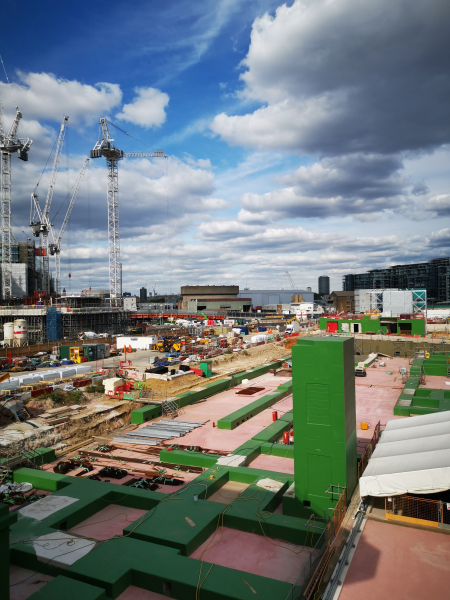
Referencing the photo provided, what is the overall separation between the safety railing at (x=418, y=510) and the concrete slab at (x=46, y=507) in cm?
925

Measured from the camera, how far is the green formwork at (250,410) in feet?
71.5

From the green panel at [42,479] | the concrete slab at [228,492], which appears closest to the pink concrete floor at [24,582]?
the green panel at [42,479]

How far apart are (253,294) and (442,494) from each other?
562ft

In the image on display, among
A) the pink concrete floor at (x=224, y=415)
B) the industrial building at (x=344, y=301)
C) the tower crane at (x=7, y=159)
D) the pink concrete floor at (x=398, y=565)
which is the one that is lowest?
the pink concrete floor at (x=224, y=415)

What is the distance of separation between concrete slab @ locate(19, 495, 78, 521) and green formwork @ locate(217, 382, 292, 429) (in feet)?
34.6

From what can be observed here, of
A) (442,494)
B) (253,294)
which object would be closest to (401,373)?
(442,494)

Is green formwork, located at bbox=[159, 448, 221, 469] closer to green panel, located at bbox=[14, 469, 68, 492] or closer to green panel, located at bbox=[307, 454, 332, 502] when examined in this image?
green panel, located at bbox=[14, 469, 68, 492]

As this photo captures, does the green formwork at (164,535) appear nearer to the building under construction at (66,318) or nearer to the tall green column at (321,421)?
the tall green column at (321,421)

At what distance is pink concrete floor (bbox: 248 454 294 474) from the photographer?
1565cm

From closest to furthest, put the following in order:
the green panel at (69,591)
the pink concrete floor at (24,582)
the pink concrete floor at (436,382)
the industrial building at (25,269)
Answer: the green panel at (69,591) → the pink concrete floor at (24,582) → the pink concrete floor at (436,382) → the industrial building at (25,269)

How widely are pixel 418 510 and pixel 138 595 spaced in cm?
725

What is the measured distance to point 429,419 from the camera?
48.4 feet

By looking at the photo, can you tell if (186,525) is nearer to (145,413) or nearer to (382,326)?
(145,413)

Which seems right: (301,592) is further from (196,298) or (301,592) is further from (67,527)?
(196,298)
